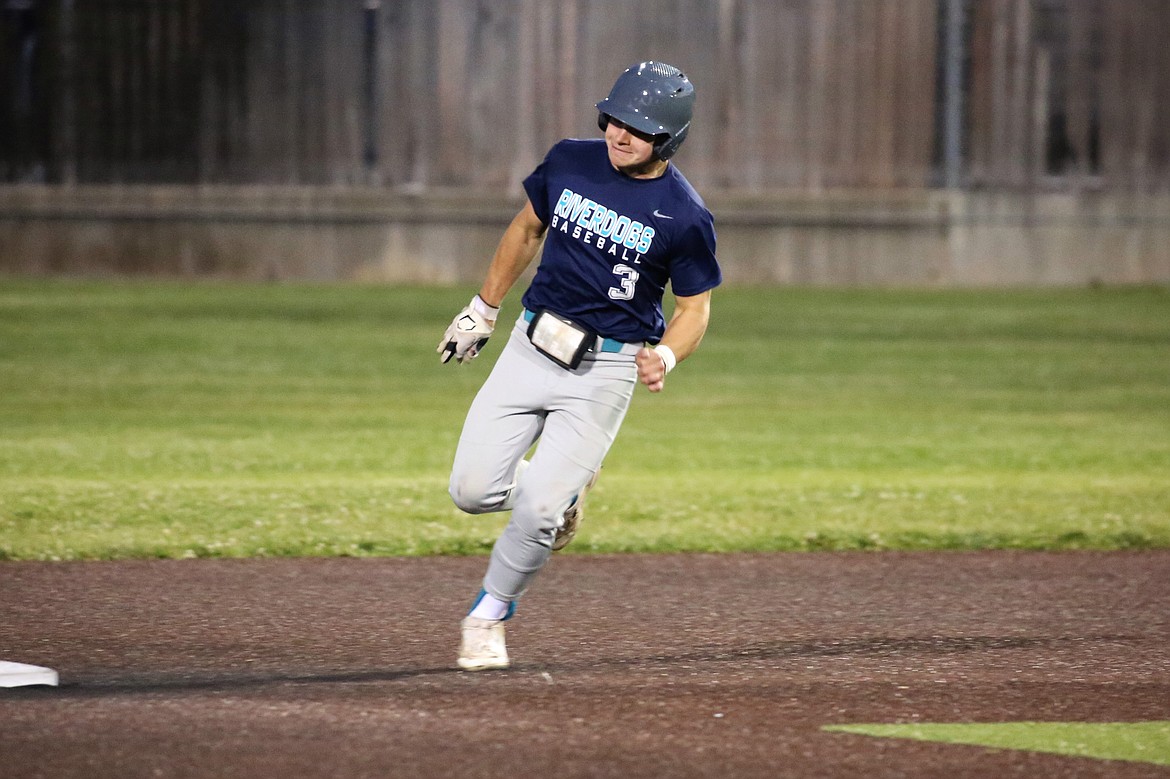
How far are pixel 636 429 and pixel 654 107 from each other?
6312 millimetres

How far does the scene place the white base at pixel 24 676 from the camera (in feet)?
18.0

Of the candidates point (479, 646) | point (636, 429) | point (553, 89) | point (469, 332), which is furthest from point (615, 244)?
point (553, 89)

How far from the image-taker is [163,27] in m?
20.2

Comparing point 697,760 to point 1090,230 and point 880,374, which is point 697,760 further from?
point 1090,230

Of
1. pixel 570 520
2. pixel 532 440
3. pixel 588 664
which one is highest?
pixel 532 440

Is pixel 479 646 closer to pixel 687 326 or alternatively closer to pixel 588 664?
pixel 588 664

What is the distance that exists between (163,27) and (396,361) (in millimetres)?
7225

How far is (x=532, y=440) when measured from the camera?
5.97 metres

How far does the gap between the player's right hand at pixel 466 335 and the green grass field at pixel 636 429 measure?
214cm

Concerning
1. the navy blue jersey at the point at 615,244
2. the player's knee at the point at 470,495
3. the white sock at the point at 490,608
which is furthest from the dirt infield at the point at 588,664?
the navy blue jersey at the point at 615,244

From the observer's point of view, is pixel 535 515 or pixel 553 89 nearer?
pixel 535 515

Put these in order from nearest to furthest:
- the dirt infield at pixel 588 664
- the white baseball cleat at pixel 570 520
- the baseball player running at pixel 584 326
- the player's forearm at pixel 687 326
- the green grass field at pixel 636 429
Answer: the dirt infield at pixel 588 664 < the baseball player running at pixel 584 326 < the player's forearm at pixel 687 326 < the white baseball cleat at pixel 570 520 < the green grass field at pixel 636 429

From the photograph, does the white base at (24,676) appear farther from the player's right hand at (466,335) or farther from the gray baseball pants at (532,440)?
the player's right hand at (466,335)

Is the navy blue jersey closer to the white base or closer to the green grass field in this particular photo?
the white base
